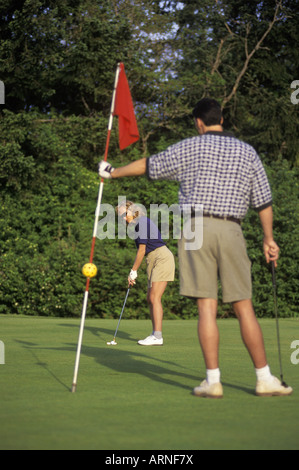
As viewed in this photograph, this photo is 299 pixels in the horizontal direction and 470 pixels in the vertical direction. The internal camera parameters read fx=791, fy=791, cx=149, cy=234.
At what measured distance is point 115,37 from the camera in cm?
2611

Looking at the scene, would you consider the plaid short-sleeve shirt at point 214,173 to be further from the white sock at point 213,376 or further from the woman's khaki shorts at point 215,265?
the white sock at point 213,376

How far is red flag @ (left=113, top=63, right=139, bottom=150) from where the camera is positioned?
22.7ft

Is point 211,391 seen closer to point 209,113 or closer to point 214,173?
point 214,173

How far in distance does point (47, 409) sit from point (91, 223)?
782 inches

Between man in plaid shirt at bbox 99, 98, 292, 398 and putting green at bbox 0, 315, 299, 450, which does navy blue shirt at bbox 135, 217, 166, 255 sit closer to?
putting green at bbox 0, 315, 299, 450

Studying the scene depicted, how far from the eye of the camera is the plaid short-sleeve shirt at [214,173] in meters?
5.89

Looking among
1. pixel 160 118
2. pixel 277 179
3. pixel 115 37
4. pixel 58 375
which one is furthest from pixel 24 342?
pixel 160 118

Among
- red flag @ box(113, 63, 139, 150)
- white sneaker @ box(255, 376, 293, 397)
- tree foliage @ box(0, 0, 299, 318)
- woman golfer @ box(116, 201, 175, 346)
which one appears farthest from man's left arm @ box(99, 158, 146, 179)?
tree foliage @ box(0, 0, 299, 318)

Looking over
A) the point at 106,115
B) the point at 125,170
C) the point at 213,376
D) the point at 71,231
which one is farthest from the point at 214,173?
the point at 106,115

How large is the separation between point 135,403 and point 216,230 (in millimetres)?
1389

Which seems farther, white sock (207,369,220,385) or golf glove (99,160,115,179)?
golf glove (99,160,115,179)

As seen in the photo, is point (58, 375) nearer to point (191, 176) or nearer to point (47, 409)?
point (47, 409)

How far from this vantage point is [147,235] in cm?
1128

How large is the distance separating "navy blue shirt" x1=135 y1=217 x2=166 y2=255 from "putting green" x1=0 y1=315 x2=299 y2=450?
1697 mm
